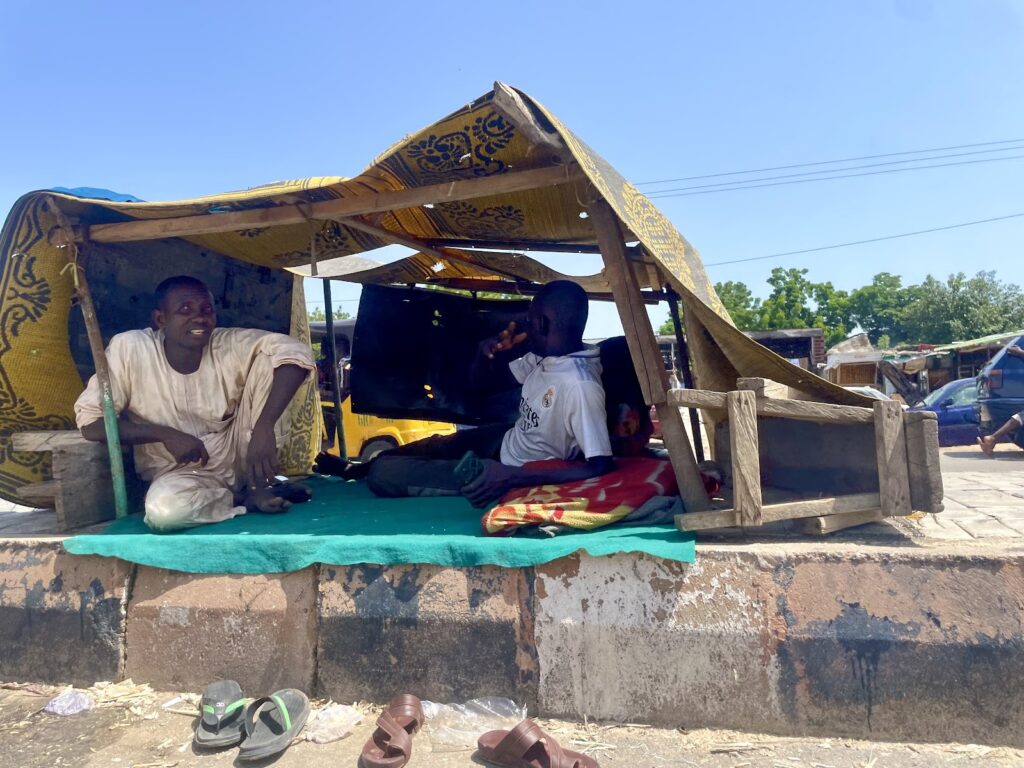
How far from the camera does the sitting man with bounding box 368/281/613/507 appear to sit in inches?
117

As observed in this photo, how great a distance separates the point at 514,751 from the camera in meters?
2.03

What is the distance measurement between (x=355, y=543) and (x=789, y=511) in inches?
→ 66.0

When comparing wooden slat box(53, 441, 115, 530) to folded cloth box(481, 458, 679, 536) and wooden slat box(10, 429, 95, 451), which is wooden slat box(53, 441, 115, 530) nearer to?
wooden slat box(10, 429, 95, 451)

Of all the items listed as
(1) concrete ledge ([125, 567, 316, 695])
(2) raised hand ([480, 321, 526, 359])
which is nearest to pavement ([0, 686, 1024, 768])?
(1) concrete ledge ([125, 567, 316, 695])

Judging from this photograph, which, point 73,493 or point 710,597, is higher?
point 73,493

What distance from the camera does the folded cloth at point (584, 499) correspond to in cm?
260

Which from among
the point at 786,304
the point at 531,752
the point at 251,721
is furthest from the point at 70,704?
the point at 786,304

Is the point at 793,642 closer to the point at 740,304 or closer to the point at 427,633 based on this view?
the point at 427,633

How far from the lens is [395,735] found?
7.03 ft

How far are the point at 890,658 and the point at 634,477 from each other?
119 centimetres

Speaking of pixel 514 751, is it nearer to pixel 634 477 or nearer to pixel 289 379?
pixel 634 477

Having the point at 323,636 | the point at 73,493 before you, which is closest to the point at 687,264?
the point at 323,636

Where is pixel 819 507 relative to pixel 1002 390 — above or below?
below

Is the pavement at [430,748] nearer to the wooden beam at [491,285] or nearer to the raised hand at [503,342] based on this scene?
the raised hand at [503,342]
